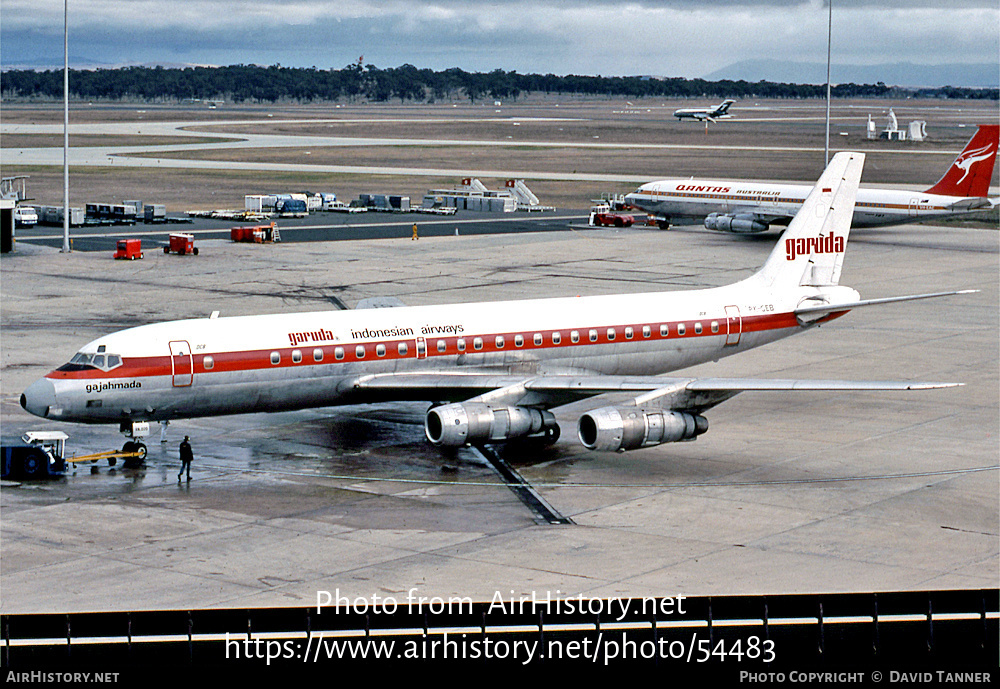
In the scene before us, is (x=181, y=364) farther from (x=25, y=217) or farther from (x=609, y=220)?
(x=609, y=220)

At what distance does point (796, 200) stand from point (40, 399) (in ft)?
241

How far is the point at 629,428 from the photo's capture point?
3791 cm

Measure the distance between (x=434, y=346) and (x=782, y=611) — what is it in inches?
889

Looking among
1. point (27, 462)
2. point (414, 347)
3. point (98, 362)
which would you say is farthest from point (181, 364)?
point (414, 347)

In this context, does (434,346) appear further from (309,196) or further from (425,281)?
(309,196)

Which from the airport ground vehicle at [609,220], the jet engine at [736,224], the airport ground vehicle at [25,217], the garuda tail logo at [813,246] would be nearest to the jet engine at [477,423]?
the garuda tail logo at [813,246]

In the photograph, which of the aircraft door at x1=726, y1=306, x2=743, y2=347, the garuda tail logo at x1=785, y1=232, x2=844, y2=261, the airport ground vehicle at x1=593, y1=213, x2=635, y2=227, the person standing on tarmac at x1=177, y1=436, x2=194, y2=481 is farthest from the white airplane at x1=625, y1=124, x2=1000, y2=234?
the person standing on tarmac at x1=177, y1=436, x2=194, y2=481

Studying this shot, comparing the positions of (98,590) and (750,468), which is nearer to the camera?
(98,590)

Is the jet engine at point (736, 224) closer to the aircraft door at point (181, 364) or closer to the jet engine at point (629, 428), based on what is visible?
the jet engine at point (629, 428)

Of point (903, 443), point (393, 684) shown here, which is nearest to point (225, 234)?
point (903, 443)

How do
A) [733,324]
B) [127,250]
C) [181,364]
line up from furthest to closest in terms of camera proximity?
[127,250] → [733,324] → [181,364]

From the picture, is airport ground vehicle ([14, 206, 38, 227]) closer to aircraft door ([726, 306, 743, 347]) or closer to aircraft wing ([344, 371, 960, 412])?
aircraft wing ([344, 371, 960, 412])

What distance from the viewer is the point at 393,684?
64.4ft

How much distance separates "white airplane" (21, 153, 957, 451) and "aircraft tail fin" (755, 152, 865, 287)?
0.09 meters
